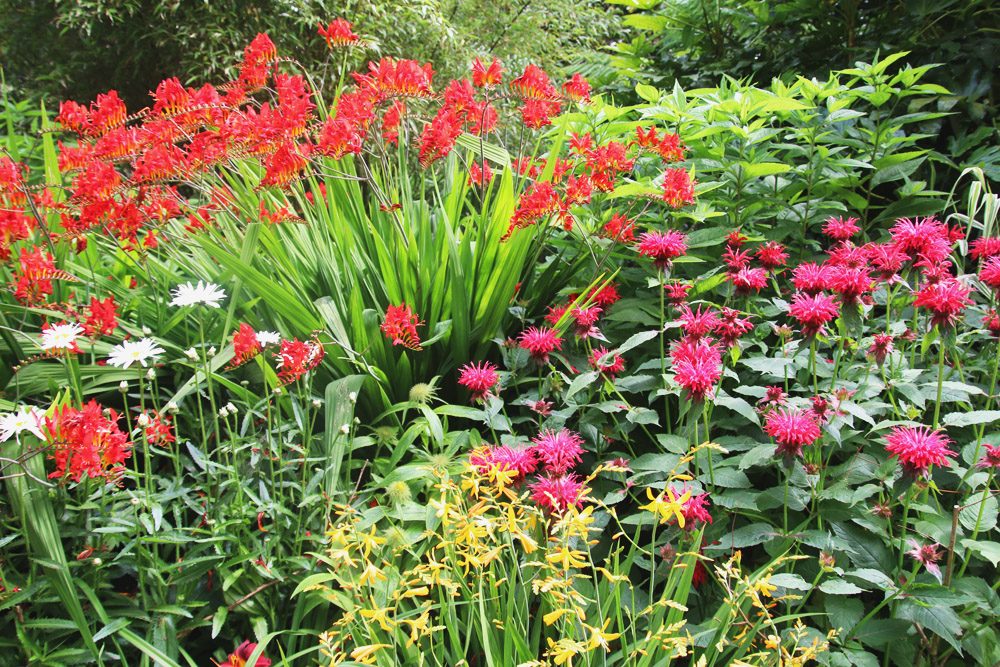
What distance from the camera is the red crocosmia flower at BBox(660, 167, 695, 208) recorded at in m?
1.62

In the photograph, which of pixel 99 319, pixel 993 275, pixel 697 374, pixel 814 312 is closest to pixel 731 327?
pixel 814 312

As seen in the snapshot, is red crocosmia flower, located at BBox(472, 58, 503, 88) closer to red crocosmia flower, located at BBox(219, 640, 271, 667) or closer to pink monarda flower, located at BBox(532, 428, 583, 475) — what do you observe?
pink monarda flower, located at BBox(532, 428, 583, 475)

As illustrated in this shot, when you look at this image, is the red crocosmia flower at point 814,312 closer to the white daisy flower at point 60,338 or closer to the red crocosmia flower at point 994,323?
the red crocosmia flower at point 994,323

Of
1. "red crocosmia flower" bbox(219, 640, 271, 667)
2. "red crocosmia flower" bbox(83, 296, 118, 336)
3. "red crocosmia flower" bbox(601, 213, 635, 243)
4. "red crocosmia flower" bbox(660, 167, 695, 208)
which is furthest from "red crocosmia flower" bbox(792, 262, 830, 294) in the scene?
"red crocosmia flower" bbox(83, 296, 118, 336)

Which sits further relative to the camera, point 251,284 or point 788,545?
point 251,284

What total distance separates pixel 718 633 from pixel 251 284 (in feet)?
4.38

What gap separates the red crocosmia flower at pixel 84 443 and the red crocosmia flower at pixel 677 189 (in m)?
1.35

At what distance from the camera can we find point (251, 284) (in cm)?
165

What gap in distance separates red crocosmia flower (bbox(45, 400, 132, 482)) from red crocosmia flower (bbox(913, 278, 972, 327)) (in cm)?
156

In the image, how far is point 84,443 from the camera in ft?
3.58

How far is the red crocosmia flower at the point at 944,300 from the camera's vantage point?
123 cm

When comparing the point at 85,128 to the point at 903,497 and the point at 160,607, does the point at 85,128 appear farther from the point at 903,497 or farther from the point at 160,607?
the point at 903,497

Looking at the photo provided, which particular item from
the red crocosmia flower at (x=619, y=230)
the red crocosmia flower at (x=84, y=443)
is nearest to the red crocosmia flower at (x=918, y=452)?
the red crocosmia flower at (x=619, y=230)

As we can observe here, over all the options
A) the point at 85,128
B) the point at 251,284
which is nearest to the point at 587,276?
the point at 251,284
